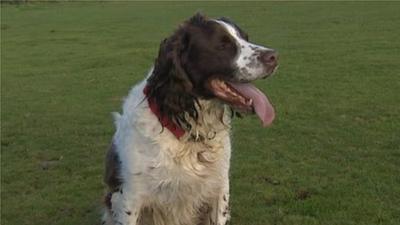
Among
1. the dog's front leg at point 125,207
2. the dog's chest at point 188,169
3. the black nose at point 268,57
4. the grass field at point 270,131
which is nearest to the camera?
the black nose at point 268,57

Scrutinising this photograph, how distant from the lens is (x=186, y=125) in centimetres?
513

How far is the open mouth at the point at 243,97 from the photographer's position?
4818mm

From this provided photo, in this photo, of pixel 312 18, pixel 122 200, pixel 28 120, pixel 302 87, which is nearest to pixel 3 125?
pixel 28 120

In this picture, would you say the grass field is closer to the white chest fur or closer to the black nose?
the white chest fur

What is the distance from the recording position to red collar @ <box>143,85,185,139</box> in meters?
5.12

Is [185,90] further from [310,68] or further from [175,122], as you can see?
[310,68]

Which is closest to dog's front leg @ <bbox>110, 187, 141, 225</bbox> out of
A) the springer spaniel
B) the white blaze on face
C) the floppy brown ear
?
the springer spaniel

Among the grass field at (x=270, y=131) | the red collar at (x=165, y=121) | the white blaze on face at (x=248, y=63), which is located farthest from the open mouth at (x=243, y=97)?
the grass field at (x=270, y=131)

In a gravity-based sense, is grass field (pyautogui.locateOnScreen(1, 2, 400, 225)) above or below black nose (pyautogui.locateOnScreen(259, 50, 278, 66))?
below

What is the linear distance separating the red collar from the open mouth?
0.43 meters

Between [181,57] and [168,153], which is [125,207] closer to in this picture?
[168,153]

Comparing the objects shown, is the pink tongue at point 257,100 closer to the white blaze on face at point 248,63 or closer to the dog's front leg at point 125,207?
the white blaze on face at point 248,63

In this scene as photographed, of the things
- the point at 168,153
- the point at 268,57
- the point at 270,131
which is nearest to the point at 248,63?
the point at 268,57

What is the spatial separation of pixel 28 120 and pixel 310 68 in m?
6.95
